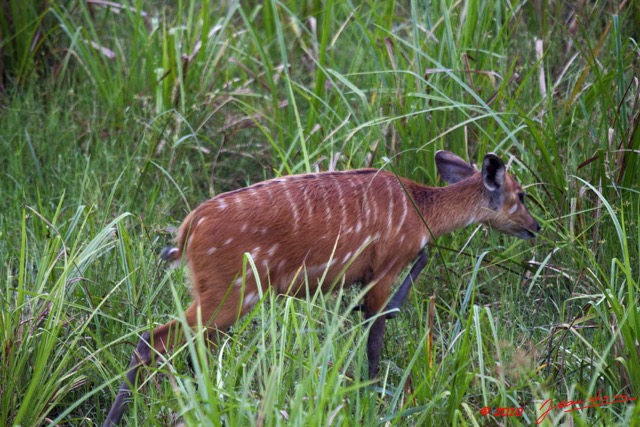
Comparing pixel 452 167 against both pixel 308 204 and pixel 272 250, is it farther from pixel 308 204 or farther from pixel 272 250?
pixel 272 250

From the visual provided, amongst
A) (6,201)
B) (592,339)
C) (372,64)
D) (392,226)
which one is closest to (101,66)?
(6,201)

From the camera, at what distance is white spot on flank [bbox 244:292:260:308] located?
3.96 metres

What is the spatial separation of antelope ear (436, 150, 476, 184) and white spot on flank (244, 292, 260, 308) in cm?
116

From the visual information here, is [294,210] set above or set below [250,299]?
above

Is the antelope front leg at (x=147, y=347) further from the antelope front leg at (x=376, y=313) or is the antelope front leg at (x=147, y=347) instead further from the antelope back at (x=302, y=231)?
the antelope front leg at (x=376, y=313)

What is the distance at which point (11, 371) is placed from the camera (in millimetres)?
3385

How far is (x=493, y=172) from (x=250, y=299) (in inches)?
48.2

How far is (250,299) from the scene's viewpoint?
3.98 m

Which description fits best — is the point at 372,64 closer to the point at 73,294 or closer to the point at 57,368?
the point at 73,294

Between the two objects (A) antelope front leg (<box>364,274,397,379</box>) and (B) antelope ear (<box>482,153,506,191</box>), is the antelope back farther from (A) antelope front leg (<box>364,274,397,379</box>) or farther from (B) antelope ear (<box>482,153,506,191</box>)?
(B) antelope ear (<box>482,153,506,191</box>)

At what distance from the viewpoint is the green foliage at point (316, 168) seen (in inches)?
131

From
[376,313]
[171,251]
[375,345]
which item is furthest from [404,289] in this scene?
[171,251]

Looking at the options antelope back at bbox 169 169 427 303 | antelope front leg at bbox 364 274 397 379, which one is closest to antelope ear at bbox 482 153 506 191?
antelope back at bbox 169 169 427 303

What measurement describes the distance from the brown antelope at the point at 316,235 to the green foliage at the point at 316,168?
12 centimetres
